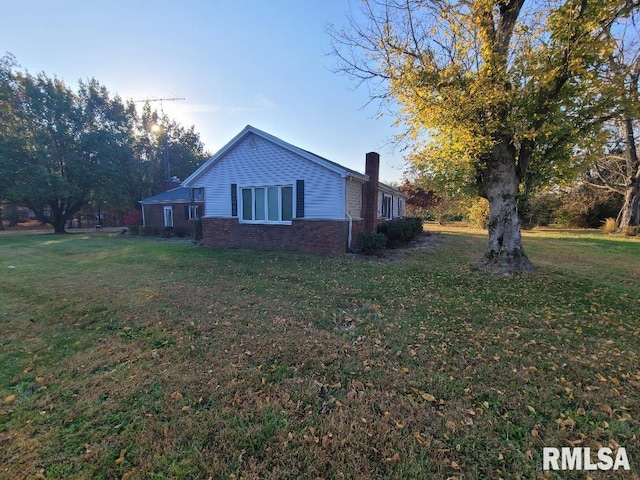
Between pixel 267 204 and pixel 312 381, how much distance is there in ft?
32.4

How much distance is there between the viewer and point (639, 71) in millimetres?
7648

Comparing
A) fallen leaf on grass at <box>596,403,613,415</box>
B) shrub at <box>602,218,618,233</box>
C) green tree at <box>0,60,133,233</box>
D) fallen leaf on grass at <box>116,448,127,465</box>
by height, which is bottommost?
fallen leaf on grass at <box>116,448,127,465</box>

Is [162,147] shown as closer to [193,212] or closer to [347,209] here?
[193,212]

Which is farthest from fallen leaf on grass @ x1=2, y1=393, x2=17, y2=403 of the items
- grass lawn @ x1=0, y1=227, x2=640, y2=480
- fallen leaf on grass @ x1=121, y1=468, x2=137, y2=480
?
fallen leaf on grass @ x1=121, y1=468, x2=137, y2=480

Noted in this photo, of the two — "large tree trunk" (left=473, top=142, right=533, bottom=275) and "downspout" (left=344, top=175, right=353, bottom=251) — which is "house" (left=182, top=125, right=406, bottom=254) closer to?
"downspout" (left=344, top=175, right=353, bottom=251)

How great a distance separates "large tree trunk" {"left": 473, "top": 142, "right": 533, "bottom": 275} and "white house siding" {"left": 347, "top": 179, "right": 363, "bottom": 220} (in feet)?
14.8

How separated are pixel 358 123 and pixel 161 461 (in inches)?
417

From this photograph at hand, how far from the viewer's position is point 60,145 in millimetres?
21969

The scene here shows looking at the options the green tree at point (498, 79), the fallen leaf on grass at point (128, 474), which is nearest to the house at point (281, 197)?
the green tree at point (498, 79)

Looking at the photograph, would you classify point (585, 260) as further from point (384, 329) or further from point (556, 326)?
point (384, 329)

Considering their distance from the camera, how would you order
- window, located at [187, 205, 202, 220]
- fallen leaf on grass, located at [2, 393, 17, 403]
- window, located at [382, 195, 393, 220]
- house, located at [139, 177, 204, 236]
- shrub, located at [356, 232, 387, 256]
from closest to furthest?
fallen leaf on grass, located at [2, 393, 17, 403] → shrub, located at [356, 232, 387, 256] → window, located at [382, 195, 393, 220] → window, located at [187, 205, 202, 220] → house, located at [139, 177, 204, 236]

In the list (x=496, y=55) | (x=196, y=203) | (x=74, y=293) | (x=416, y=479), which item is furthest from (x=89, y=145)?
(x=416, y=479)

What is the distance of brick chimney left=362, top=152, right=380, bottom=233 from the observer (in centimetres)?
1245

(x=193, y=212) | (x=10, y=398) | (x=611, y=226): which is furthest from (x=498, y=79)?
(x=611, y=226)
